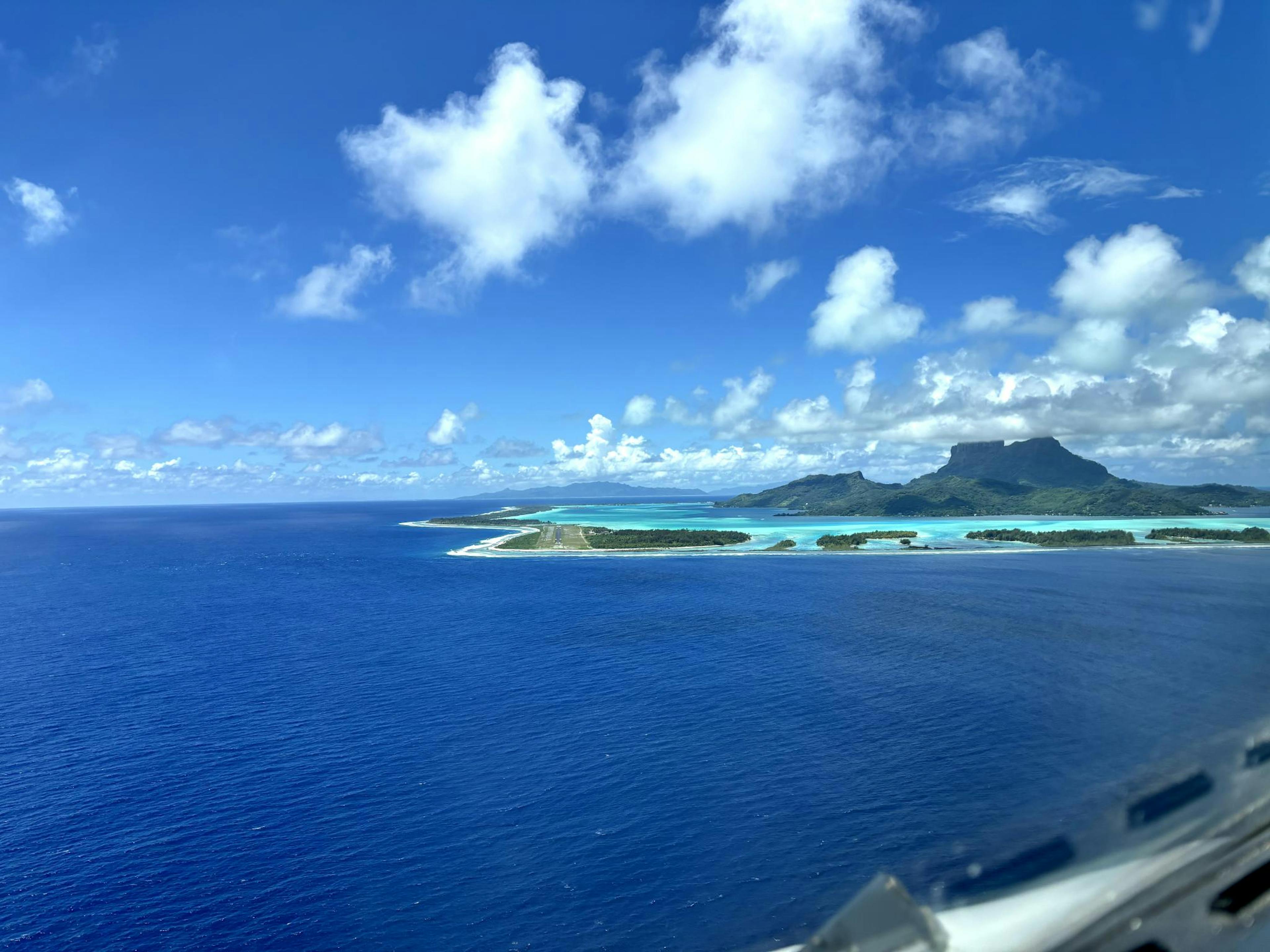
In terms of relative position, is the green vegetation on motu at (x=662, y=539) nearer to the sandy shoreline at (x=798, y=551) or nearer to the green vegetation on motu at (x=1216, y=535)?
the sandy shoreline at (x=798, y=551)

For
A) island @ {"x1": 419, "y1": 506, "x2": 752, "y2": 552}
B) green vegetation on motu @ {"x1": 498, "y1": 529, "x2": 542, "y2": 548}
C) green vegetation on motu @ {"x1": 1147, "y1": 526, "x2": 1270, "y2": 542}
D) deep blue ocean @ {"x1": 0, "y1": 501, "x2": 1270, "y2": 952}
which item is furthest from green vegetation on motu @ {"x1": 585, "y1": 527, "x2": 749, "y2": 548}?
green vegetation on motu @ {"x1": 1147, "y1": 526, "x2": 1270, "y2": 542}

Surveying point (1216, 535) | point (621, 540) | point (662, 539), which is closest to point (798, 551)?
point (662, 539)

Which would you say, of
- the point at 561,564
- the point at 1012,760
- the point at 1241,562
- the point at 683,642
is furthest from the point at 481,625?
the point at 1241,562

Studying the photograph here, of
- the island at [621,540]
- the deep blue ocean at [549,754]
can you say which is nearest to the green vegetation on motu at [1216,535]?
the island at [621,540]

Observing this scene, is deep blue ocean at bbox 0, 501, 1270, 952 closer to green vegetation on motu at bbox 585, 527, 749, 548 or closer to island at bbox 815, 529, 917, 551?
island at bbox 815, 529, 917, 551

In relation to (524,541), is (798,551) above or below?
below

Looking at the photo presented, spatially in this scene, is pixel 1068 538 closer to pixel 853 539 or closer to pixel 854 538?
pixel 854 538
